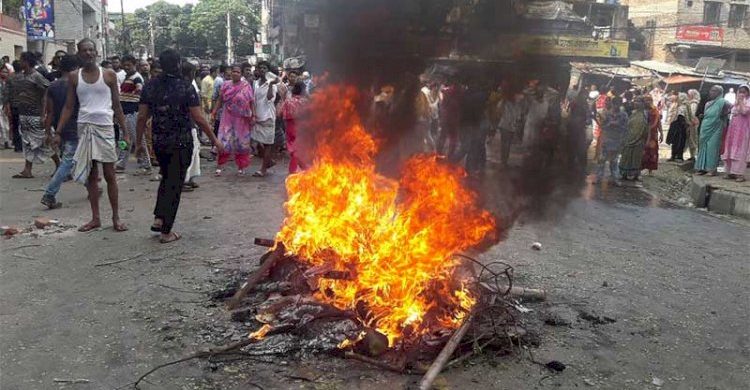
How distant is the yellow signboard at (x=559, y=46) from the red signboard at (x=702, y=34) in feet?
117

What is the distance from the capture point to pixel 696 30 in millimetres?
36719

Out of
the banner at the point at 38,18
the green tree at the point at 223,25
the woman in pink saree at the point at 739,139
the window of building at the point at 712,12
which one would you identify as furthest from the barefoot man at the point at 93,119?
the green tree at the point at 223,25

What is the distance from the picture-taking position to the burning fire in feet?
12.8

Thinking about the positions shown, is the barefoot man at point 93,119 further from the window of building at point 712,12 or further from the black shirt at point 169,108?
the window of building at point 712,12

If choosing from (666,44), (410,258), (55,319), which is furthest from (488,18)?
(666,44)

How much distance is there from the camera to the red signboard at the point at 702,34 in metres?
36.7

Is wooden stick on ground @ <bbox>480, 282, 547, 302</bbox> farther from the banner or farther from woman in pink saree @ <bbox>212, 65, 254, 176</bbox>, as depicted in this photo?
the banner

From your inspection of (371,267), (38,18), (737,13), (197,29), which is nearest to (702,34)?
(737,13)

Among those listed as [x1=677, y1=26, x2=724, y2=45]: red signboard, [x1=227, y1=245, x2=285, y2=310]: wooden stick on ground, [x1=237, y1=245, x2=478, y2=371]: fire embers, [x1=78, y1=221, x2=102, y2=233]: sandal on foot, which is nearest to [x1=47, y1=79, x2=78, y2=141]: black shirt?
[x1=78, y1=221, x2=102, y2=233]: sandal on foot

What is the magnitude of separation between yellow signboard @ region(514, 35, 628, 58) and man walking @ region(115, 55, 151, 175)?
21.2 ft

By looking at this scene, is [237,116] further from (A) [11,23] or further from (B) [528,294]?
(A) [11,23]

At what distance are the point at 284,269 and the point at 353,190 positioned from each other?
0.85 metres

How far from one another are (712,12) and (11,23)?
4070cm

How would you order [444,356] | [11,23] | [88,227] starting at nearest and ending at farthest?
[444,356]
[88,227]
[11,23]
